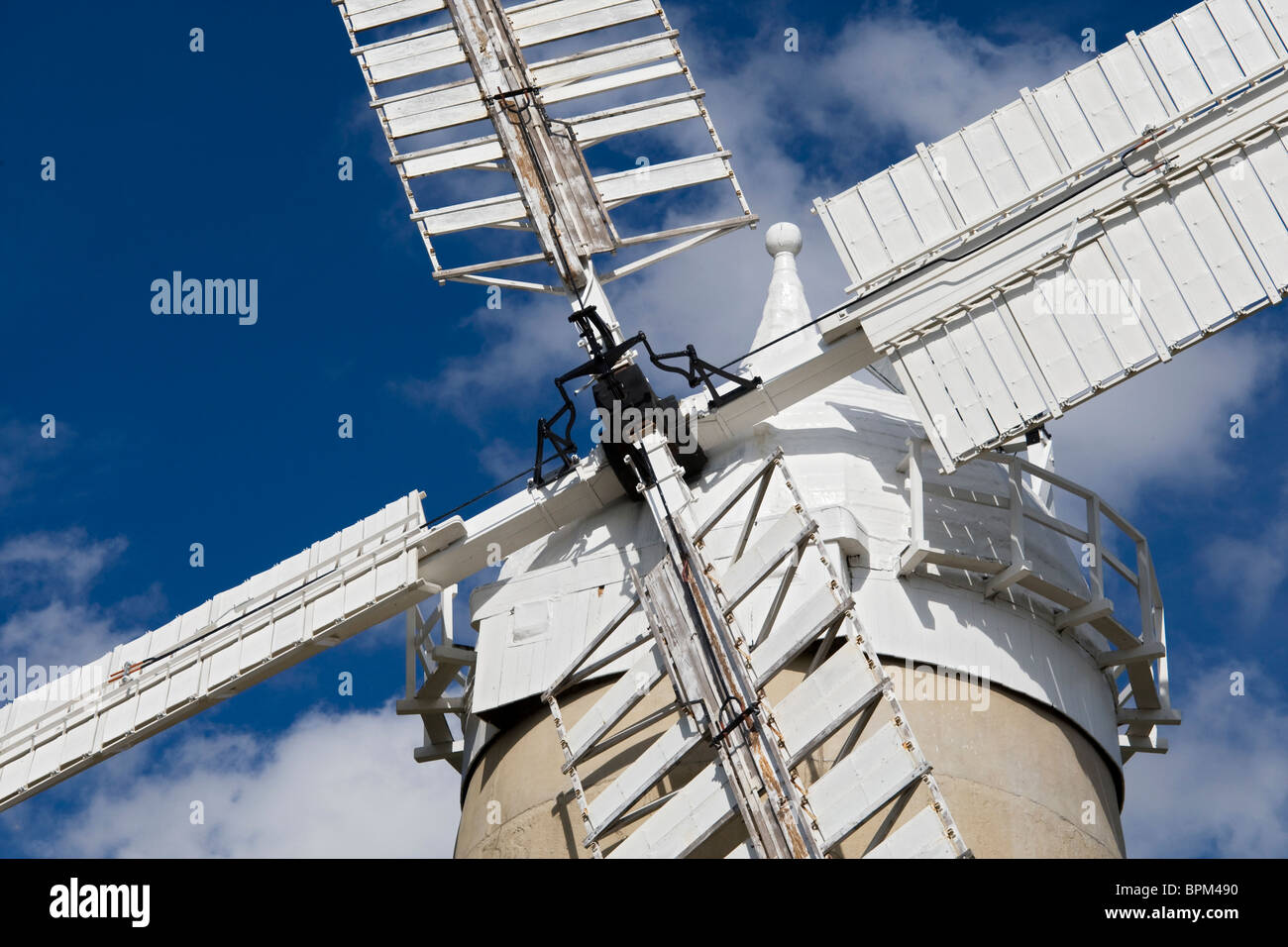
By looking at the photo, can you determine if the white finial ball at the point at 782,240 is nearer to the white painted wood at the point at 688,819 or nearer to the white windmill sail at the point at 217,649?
the white windmill sail at the point at 217,649

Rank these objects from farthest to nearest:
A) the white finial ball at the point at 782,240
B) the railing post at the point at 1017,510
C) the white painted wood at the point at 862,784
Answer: the white finial ball at the point at 782,240, the railing post at the point at 1017,510, the white painted wood at the point at 862,784

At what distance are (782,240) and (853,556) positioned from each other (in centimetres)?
612

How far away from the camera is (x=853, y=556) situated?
1794cm

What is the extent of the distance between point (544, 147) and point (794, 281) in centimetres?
345

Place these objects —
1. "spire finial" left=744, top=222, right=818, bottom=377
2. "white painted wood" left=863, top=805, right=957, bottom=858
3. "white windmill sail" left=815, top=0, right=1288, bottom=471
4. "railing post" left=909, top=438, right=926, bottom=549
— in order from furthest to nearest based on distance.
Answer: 1. "spire finial" left=744, top=222, right=818, bottom=377
2. "railing post" left=909, top=438, right=926, bottom=549
3. "white windmill sail" left=815, top=0, right=1288, bottom=471
4. "white painted wood" left=863, top=805, right=957, bottom=858

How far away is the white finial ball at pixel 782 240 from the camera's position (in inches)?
900

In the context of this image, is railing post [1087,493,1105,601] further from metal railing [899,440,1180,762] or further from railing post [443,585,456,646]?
railing post [443,585,456,646]

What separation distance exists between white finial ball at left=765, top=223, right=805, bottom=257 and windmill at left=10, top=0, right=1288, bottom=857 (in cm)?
220

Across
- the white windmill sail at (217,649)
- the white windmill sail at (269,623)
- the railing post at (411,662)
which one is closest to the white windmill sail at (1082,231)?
the white windmill sail at (269,623)

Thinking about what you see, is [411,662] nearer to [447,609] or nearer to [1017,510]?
[447,609]

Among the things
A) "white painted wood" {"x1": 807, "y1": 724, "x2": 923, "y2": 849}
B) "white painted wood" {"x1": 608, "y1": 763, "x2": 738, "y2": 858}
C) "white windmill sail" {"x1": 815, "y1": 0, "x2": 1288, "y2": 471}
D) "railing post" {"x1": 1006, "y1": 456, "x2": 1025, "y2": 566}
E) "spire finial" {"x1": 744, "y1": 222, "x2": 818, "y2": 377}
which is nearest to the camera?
"white painted wood" {"x1": 807, "y1": 724, "x2": 923, "y2": 849}

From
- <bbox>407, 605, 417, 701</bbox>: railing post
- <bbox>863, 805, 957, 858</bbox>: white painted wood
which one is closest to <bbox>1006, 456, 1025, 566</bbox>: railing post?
<bbox>863, 805, 957, 858</bbox>: white painted wood

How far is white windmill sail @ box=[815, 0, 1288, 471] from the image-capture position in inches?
669

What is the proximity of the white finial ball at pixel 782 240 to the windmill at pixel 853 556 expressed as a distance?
2.20 metres
